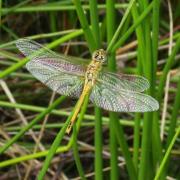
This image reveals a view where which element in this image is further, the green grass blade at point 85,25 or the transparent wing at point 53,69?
the transparent wing at point 53,69

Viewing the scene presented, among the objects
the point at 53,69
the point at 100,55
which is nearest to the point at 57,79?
the point at 53,69

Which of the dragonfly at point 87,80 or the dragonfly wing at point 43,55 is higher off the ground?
the dragonfly wing at point 43,55

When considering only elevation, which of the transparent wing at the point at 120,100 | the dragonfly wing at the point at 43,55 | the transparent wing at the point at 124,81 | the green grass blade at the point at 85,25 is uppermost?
the green grass blade at the point at 85,25

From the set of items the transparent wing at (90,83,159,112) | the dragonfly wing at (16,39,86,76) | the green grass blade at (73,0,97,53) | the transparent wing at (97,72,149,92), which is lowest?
the transparent wing at (90,83,159,112)

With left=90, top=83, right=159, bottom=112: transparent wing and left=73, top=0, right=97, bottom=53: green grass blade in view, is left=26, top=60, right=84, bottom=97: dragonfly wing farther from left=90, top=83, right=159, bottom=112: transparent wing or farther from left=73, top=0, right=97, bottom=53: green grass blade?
left=73, top=0, right=97, bottom=53: green grass blade

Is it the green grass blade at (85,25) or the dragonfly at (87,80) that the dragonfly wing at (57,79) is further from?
the green grass blade at (85,25)

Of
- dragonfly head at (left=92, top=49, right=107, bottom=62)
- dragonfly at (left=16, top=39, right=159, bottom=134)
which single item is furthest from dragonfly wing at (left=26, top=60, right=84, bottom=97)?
dragonfly head at (left=92, top=49, right=107, bottom=62)

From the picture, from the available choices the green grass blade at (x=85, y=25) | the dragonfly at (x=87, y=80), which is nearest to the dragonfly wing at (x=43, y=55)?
the dragonfly at (x=87, y=80)

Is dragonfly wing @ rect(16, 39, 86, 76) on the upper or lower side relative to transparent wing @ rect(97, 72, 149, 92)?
upper

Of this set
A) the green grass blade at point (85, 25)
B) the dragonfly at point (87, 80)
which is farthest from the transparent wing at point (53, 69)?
the green grass blade at point (85, 25)
